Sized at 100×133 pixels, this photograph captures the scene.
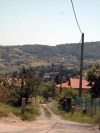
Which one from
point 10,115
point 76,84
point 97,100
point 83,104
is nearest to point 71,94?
point 83,104

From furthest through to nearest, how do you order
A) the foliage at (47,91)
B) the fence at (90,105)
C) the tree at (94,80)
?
1. the foliage at (47,91)
2. the tree at (94,80)
3. the fence at (90,105)

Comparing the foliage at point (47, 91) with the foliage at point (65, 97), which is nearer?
the foliage at point (65, 97)

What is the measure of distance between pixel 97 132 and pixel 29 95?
26.9m

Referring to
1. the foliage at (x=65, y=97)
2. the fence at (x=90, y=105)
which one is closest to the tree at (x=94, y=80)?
the foliage at (x=65, y=97)

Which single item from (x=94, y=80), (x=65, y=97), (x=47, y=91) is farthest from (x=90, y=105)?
(x=47, y=91)

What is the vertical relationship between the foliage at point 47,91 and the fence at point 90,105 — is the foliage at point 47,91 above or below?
below

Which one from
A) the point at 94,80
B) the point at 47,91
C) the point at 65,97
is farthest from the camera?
the point at 47,91

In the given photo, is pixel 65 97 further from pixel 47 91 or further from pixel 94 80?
pixel 47 91

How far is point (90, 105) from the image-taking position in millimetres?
34531

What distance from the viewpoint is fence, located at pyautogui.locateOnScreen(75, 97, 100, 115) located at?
→ 31812mm

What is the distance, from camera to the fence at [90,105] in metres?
31.8

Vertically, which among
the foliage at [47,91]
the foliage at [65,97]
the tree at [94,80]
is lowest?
the foliage at [47,91]

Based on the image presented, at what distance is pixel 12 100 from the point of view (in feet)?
126

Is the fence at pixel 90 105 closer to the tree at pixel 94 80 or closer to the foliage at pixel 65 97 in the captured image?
the foliage at pixel 65 97
